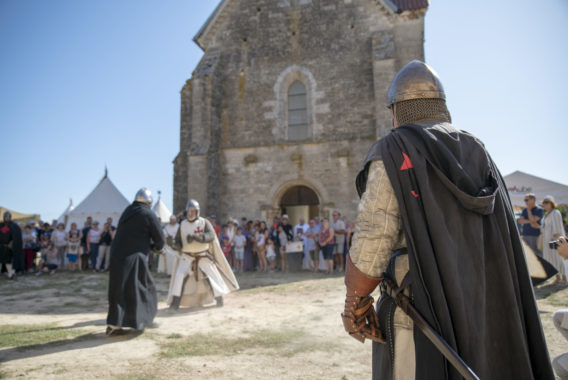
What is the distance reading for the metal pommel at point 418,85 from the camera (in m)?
2.05

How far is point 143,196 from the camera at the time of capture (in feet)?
19.8

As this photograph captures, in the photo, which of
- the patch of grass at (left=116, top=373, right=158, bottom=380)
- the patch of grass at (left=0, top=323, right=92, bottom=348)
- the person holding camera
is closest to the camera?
the patch of grass at (left=116, top=373, right=158, bottom=380)

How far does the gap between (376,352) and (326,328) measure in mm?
3532

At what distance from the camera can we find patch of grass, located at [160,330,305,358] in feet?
14.4

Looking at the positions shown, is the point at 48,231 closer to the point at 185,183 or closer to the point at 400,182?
the point at 185,183

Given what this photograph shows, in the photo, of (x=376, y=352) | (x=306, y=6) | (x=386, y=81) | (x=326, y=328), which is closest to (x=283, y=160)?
(x=386, y=81)

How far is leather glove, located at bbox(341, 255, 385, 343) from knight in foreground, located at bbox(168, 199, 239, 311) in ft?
17.6

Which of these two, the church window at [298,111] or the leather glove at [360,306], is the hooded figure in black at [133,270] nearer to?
the leather glove at [360,306]

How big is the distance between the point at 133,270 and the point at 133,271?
0.05ft

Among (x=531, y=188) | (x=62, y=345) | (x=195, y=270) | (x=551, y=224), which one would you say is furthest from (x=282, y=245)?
(x=531, y=188)

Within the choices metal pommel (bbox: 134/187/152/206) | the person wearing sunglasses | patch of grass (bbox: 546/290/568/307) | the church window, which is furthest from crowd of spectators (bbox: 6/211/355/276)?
metal pommel (bbox: 134/187/152/206)

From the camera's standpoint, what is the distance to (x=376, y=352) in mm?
1960

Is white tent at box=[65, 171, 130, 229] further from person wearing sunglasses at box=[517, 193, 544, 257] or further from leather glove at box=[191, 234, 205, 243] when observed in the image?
person wearing sunglasses at box=[517, 193, 544, 257]

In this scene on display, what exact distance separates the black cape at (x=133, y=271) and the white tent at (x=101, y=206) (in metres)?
13.4
